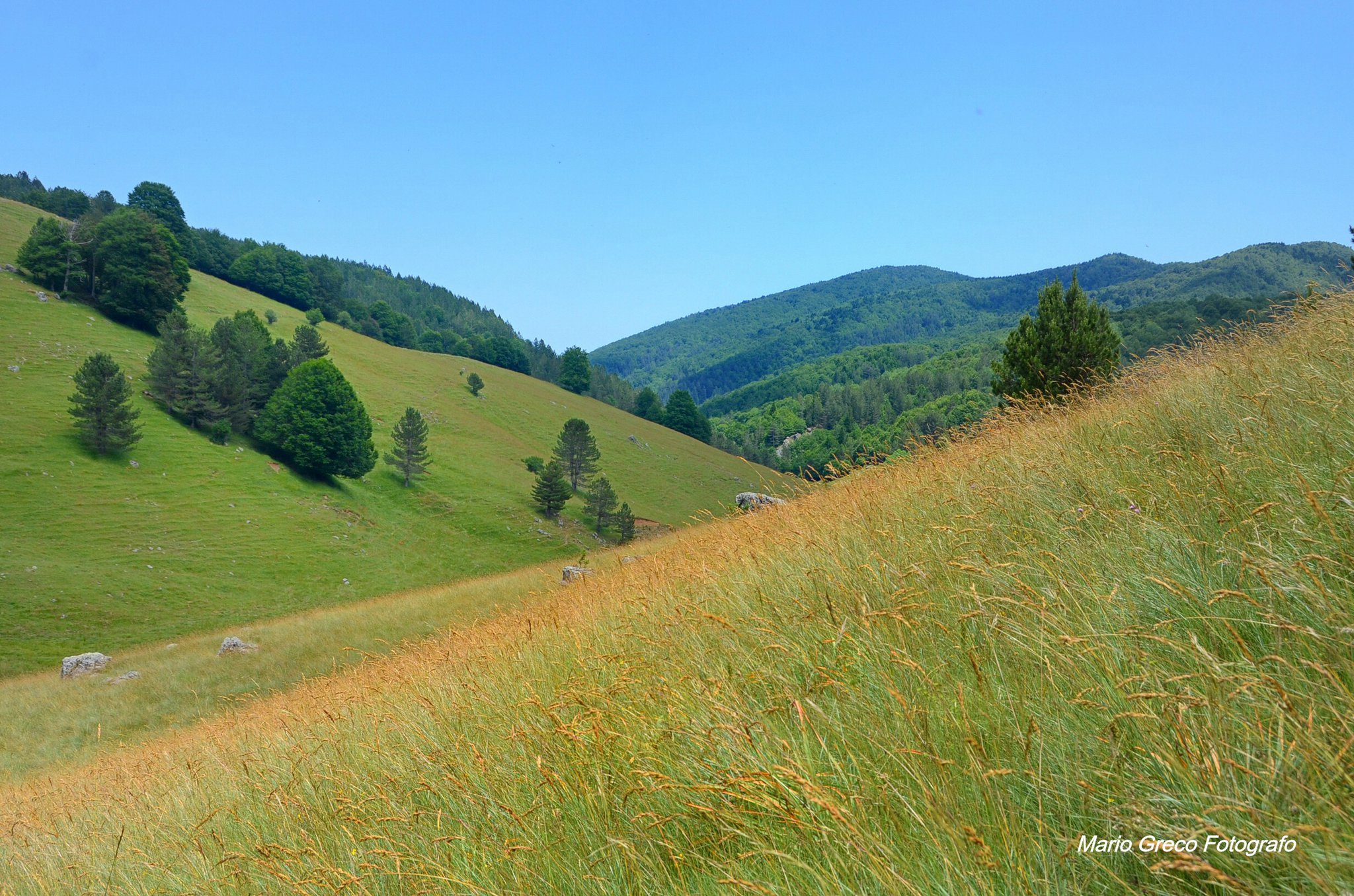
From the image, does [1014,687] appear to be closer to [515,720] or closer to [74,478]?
[515,720]

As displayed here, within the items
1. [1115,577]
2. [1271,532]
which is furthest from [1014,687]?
[1271,532]

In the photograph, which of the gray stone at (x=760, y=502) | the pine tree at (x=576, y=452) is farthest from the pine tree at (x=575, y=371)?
the gray stone at (x=760, y=502)

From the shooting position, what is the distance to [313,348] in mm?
74375

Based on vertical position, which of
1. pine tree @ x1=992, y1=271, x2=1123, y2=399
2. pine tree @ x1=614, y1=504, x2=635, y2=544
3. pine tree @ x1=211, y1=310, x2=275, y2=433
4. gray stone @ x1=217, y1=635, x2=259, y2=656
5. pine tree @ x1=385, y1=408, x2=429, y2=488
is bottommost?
pine tree @ x1=614, y1=504, x2=635, y2=544

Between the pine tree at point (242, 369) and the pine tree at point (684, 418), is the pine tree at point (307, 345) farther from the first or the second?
the pine tree at point (684, 418)

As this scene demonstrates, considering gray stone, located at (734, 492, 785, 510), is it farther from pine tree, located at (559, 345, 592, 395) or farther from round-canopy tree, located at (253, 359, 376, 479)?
pine tree, located at (559, 345, 592, 395)

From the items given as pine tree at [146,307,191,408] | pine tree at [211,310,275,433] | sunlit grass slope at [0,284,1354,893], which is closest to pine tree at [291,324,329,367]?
pine tree at [211,310,275,433]

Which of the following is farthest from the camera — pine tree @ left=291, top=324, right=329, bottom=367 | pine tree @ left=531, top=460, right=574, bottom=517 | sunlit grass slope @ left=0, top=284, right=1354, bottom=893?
pine tree @ left=291, top=324, right=329, bottom=367

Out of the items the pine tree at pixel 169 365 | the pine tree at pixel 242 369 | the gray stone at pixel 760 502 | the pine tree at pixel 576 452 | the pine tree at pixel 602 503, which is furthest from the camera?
the pine tree at pixel 576 452

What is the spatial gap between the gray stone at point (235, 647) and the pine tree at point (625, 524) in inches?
1738

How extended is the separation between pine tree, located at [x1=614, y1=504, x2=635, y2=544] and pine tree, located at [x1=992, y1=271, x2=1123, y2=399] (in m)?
44.6

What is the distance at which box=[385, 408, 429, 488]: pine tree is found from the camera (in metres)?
65.3

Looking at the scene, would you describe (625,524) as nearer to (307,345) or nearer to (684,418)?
(307,345)

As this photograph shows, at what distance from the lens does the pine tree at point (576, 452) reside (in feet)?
247
